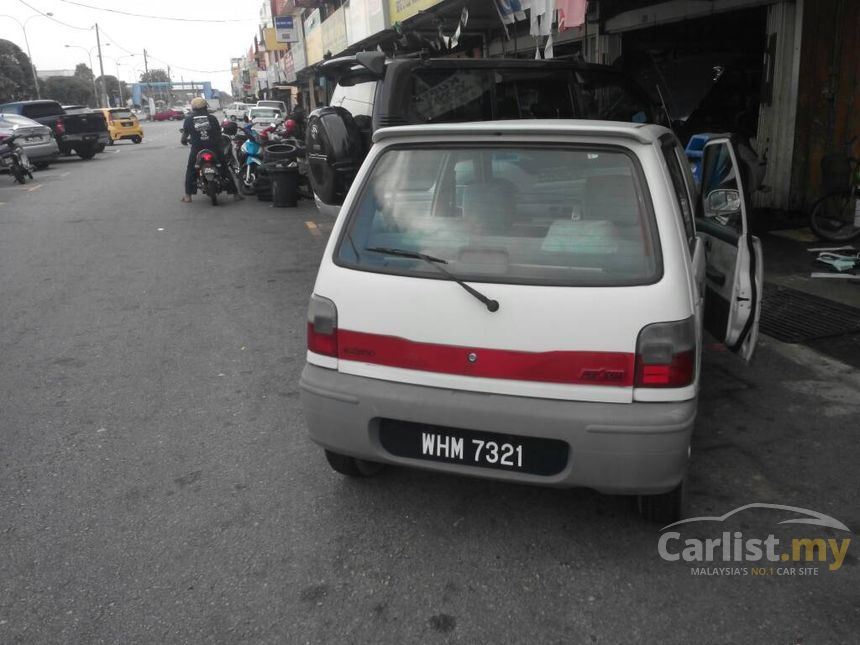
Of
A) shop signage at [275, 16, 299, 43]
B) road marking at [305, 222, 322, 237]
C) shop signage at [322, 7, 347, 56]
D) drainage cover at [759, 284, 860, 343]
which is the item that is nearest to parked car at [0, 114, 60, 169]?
shop signage at [322, 7, 347, 56]

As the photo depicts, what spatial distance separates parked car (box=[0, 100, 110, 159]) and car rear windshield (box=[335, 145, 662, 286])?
23.3 m

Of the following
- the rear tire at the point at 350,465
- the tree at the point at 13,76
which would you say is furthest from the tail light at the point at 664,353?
the tree at the point at 13,76

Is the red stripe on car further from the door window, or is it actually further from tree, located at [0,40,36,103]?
tree, located at [0,40,36,103]

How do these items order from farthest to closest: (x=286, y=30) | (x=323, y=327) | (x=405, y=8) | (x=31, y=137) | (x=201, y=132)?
(x=286, y=30) → (x=31, y=137) → (x=405, y=8) → (x=201, y=132) → (x=323, y=327)

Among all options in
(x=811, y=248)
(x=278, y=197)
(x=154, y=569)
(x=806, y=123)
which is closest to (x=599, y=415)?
(x=154, y=569)

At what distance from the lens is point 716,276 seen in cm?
405

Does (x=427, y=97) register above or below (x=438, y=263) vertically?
above

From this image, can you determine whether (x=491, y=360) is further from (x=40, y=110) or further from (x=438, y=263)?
(x=40, y=110)

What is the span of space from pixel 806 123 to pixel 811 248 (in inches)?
82.3

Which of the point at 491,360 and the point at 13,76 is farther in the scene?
the point at 13,76

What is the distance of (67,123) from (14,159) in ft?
21.0

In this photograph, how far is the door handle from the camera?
154 inches

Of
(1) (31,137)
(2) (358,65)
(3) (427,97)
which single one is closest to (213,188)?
(2) (358,65)

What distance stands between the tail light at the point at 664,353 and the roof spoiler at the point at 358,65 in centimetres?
377
